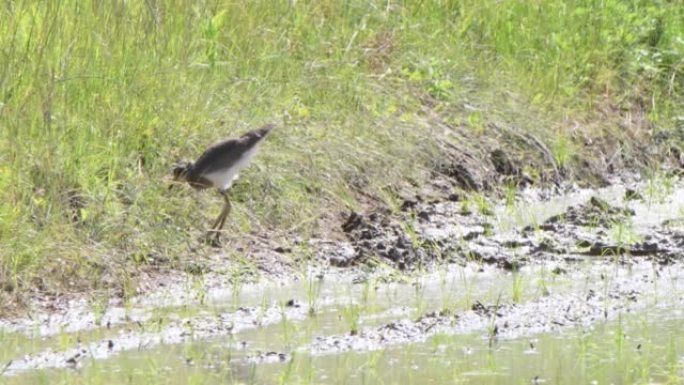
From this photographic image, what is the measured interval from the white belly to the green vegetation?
9.6 inches

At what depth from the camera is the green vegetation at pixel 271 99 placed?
7860mm

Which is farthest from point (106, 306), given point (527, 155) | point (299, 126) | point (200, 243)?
point (527, 155)

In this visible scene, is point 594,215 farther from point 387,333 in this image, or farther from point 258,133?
point 387,333

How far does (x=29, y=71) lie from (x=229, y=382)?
9.35ft

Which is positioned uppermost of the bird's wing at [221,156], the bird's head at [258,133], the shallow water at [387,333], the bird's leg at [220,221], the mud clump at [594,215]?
the bird's head at [258,133]

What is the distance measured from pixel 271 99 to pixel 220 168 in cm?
139

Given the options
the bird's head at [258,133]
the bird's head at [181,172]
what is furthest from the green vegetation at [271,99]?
the bird's head at [258,133]

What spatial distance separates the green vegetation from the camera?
786cm

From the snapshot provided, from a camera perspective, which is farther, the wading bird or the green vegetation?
the wading bird

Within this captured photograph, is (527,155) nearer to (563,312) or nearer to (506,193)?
(506,193)

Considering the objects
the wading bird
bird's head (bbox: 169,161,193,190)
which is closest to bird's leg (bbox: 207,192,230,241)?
the wading bird

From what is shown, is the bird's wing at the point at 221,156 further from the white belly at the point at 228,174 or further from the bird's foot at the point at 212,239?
the bird's foot at the point at 212,239

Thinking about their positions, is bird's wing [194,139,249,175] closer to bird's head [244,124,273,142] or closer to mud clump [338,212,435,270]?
bird's head [244,124,273,142]

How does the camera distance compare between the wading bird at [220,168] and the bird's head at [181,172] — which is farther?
the bird's head at [181,172]
